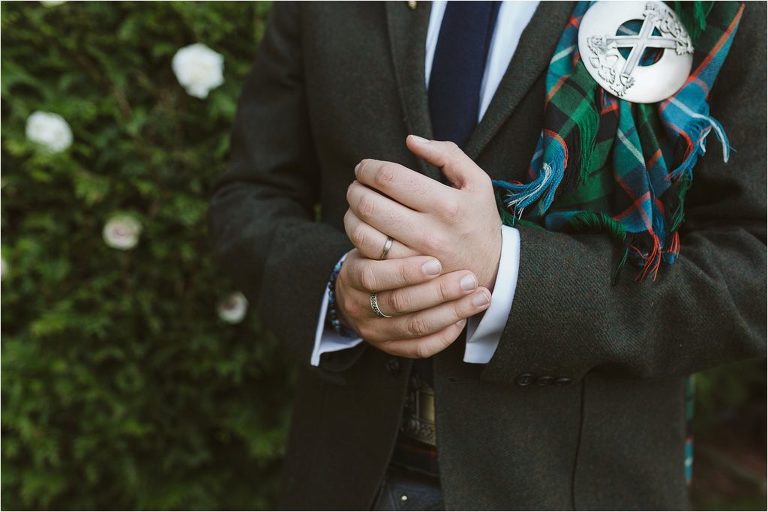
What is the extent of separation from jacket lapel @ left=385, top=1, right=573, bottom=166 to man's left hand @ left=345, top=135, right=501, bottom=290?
13 cm

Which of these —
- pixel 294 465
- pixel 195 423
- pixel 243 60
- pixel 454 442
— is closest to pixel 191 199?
pixel 243 60

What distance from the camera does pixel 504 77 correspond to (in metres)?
1.02

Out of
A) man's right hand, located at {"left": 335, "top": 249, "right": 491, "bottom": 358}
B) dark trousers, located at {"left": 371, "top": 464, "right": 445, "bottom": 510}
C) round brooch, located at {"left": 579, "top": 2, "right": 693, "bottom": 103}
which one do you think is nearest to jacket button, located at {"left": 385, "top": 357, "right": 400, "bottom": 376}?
man's right hand, located at {"left": 335, "top": 249, "right": 491, "bottom": 358}

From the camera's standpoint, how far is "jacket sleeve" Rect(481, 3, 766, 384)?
3.09ft

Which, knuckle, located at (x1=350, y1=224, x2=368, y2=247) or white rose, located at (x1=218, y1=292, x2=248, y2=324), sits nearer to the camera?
knuckle, located at (x1=350, y1=224, x2=368, y2=247)

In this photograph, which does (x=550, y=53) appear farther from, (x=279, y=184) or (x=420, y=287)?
(x=279, y=184)

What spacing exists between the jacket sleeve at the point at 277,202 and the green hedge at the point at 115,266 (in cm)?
81

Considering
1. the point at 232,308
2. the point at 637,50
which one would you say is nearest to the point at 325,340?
the point at 637,50

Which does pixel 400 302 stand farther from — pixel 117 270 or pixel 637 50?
pixel 117 270

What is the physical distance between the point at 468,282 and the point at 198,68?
5.02 ft

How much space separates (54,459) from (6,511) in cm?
28

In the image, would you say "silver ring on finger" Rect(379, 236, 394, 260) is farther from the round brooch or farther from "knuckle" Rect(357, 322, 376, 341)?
the round brooch

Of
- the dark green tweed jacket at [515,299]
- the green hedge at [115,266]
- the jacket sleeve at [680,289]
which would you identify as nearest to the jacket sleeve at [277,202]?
the dark green tweed jacket at [515,299]

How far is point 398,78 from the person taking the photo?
1.11 metres
